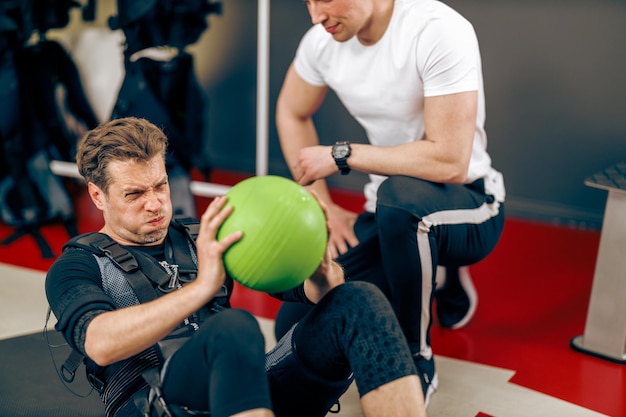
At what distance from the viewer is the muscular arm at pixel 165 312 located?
59.9 inches

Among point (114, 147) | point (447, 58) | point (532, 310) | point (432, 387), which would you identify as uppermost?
point (447, 58)

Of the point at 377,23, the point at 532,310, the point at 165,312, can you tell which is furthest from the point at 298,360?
the point at 532,310

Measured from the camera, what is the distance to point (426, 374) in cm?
232

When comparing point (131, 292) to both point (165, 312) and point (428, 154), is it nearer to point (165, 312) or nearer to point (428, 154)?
point (165, 312)

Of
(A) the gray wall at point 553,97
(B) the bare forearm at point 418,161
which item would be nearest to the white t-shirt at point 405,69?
(B) the bare forearm at point 418,161

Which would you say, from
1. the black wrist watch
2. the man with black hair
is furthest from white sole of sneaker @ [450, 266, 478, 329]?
the man with black hair

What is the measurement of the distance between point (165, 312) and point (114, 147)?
0.48 m

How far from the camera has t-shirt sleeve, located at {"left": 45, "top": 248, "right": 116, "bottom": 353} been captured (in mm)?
1580

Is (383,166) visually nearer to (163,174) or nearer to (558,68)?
(163,174)

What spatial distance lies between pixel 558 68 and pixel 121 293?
9.60 ft

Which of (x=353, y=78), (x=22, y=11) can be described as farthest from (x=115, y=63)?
(x=353, y=78)

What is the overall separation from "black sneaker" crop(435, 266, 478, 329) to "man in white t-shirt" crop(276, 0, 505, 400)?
41 cm

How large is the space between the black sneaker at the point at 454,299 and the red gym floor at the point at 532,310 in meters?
0.04

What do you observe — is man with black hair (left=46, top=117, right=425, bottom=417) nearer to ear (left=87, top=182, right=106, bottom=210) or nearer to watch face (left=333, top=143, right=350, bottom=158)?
ear (left=87, top=182, right=106, bottom=210)
